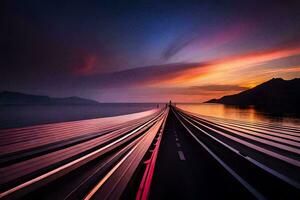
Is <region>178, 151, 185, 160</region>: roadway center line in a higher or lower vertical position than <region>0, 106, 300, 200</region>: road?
lower

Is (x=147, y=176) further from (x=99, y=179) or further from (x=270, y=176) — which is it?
(x=270, y=176)

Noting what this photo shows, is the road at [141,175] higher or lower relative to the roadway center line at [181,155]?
higher

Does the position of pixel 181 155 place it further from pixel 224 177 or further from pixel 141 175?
pixel 141 175

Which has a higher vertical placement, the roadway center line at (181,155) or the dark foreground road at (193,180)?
the dark foreground road at (193,180)

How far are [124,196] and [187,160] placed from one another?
4.07 meters

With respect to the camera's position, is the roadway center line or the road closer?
the road

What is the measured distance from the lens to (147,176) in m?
5.76

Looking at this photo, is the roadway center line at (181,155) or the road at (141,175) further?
the roadway center line at (181,155)

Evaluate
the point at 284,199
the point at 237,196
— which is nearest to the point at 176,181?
the point at 237,196

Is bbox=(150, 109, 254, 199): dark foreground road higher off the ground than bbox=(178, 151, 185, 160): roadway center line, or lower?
higher

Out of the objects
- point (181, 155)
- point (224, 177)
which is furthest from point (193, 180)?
point (181, 155)

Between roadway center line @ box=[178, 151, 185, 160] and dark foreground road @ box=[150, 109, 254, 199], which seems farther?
roadway center line @ box=[178, 151, 185, 160]

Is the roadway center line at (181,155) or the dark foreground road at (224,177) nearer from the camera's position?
the dark foreground road at (224,177)

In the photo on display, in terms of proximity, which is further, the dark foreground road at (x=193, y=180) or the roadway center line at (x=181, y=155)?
the roadway center line at (x=181, y=155)
